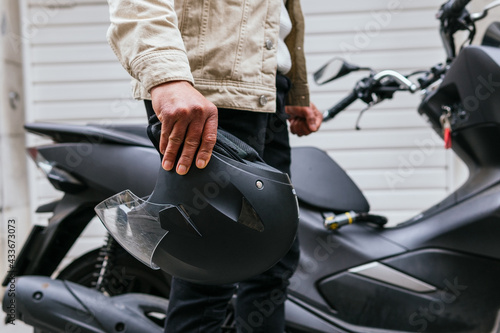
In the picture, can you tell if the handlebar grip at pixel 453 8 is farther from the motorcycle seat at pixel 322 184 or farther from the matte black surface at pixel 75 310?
the matte black surface at pixel 75 310

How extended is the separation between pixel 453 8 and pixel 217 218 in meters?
0.93

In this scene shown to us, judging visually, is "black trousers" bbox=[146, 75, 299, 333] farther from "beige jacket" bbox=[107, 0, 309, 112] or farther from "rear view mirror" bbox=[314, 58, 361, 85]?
"rear view mirror" bbox=[314, 58, 361, 85]

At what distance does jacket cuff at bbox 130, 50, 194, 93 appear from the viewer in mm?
781

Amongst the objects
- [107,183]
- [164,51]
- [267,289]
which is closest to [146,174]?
[107,183]

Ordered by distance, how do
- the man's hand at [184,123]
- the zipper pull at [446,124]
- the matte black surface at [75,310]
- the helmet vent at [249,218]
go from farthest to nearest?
the zipper pull at [446,124] → the matte black surface at [75,310] → the helmet vent at [249,218] → the man's hand at [184,123]

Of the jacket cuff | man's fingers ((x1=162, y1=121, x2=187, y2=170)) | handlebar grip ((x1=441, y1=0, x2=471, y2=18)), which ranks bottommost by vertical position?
man's fingers ((x1=162, y1=121, x2=187, y2=170))

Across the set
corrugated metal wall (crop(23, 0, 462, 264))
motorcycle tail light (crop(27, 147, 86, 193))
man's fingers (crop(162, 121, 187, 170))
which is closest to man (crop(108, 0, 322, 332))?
man's fingers (crop(162, 121, 187, 170))

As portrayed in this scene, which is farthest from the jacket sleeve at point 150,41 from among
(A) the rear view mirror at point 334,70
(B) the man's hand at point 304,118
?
(A) the rear view mirror at point 334,70

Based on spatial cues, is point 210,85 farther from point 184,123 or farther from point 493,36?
point 493,36

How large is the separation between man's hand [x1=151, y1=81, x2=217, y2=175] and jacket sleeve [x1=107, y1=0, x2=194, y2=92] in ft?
0.07

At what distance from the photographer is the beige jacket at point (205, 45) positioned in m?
0.80

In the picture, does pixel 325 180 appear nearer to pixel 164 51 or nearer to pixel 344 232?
pixel 344 232

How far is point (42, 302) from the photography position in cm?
127

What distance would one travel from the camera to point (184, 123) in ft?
2.46
